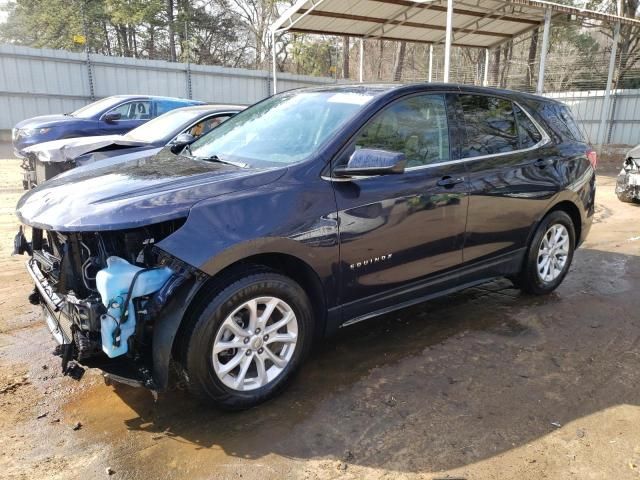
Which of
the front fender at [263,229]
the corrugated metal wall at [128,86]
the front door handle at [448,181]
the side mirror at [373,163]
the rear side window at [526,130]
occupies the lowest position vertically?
the front fender at [263,229]

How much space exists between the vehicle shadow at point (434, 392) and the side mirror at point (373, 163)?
→ 132 cm

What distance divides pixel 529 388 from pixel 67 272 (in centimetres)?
281

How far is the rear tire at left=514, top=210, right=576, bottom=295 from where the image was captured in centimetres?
454

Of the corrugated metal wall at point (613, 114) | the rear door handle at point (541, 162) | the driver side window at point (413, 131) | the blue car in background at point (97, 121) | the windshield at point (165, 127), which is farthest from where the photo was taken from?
the corrugated metal wall at point (613, 114)

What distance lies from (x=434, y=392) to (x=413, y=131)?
1755 millimetres

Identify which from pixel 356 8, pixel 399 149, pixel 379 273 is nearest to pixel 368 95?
pixel 399 149

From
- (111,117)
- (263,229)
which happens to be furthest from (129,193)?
(111,117)

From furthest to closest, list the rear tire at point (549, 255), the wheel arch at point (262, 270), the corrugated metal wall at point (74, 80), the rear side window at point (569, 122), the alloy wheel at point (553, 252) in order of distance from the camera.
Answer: the corrugated metal wall at point (74, 80) → the rear side window at point (569, 122) → the alloy wheel at point (553, 252) → the rear tire at point (549, 255) → the wheel arch at point (262, 270)

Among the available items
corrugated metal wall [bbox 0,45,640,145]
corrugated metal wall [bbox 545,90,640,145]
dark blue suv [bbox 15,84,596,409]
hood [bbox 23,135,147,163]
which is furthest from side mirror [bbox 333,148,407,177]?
corrugated metal wall [bbox 545,90,640,145]

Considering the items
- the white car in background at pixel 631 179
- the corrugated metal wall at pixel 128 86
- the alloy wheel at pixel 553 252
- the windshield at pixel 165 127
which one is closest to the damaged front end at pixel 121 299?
the alloy wheel at pixel 553 252

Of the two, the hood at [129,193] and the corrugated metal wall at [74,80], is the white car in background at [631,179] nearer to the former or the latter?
the hood at [129,193]

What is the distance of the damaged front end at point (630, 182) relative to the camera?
29.5 ft

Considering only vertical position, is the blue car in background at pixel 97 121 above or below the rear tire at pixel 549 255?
above

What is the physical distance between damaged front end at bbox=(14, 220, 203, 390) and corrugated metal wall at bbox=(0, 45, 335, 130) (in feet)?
46.6
